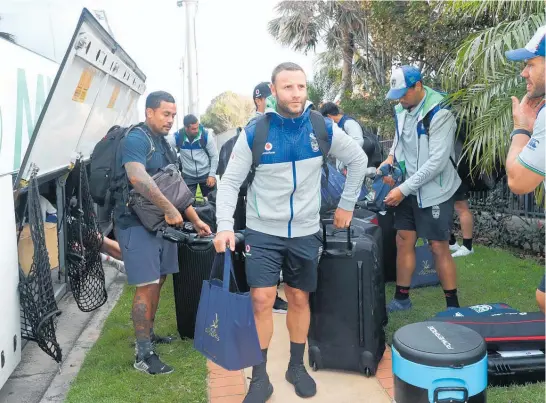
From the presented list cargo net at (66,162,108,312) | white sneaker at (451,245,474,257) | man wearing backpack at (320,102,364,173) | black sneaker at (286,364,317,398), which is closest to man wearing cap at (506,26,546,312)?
black sneaker at (286,364,317,398)

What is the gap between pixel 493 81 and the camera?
475 cm

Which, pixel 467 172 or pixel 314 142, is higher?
pixel 314 142

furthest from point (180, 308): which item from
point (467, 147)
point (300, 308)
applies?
point (467, 147)

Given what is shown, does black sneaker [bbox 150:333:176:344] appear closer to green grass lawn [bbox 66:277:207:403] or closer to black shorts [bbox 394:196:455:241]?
green grass lawn [bbox 66:277:207:403]

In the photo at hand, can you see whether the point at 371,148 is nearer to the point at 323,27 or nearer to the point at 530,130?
the point at 530,130

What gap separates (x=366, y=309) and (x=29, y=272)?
2.05 m

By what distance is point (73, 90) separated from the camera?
4.04 m

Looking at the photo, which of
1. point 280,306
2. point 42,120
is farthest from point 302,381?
point 42,120

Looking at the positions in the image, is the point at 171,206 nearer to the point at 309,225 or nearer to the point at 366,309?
the point at 309,225

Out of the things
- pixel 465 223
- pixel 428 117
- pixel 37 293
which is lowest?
pixel 37 293

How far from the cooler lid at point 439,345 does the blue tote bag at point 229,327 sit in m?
0.74

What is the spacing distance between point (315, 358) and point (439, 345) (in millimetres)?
1106

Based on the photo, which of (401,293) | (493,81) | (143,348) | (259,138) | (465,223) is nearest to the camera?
(259,138)

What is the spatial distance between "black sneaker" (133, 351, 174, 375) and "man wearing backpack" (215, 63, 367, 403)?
0.77m
